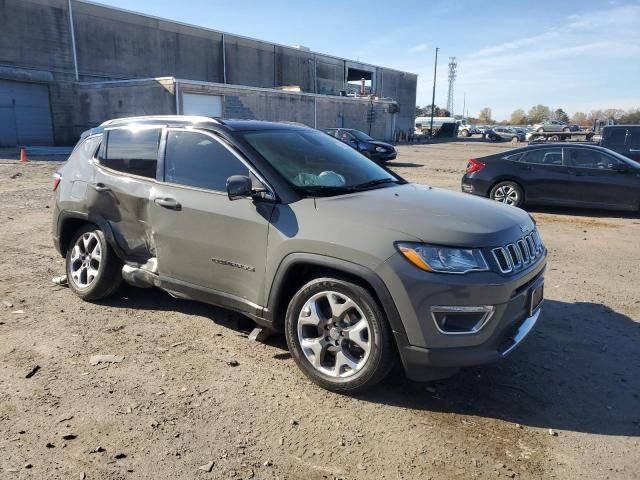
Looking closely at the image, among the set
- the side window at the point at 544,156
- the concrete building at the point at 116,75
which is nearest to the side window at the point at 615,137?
the side window at the point at 544,156

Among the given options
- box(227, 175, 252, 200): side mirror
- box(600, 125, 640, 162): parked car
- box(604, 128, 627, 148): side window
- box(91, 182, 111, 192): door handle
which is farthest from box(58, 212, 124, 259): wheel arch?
box(604, 128, 627, 148): side window

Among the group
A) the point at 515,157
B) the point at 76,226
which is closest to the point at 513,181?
the point at 515,157

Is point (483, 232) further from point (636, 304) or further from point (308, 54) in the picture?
point (308, 54)

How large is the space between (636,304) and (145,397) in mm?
4713

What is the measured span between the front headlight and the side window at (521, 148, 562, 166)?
8339mm

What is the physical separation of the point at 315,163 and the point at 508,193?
→ 7.61 meters

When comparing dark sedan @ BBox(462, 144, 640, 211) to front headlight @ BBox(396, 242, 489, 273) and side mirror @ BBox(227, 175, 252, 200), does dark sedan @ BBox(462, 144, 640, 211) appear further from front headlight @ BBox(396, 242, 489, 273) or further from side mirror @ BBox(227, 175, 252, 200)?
side mirror @ BBox(227, 175, 252, 200)

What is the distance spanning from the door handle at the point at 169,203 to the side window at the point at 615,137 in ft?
47.1

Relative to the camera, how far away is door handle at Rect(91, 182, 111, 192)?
15.2ft

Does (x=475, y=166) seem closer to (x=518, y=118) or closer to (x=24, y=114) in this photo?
(x=24, y=114)

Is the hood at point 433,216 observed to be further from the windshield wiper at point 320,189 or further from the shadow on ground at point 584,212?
the shadow on ground at point 584,212

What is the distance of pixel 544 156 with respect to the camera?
1039 centimetres

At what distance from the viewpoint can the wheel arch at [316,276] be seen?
3039mm

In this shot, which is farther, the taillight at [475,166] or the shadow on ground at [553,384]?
the taillight at [475,166]
